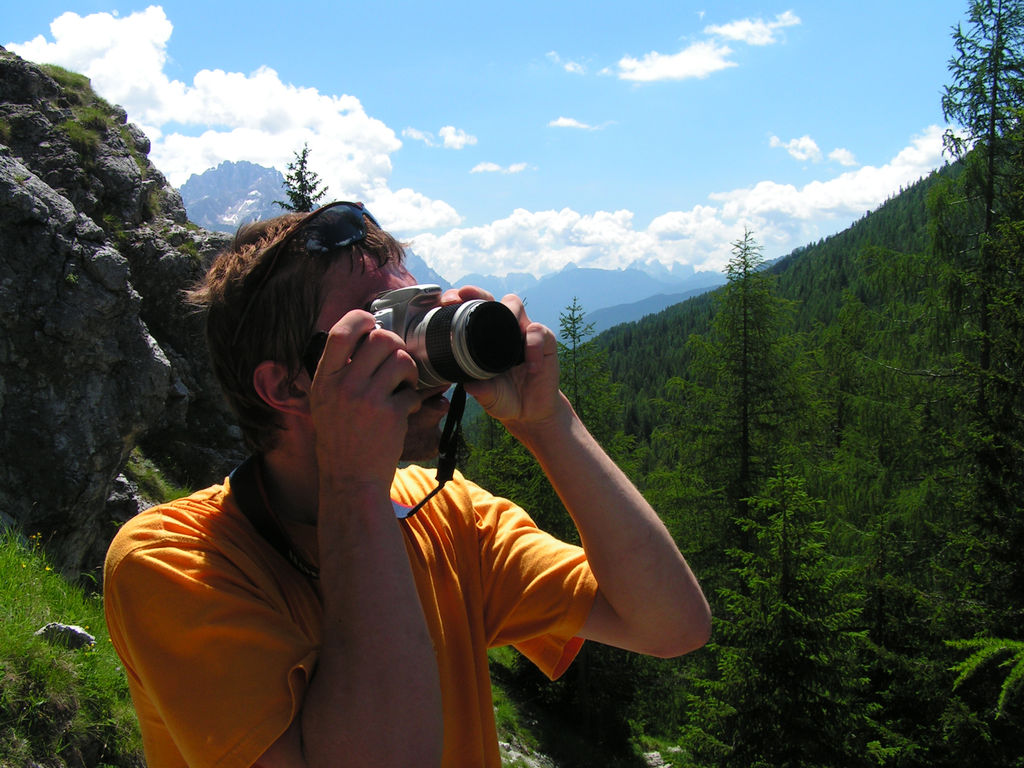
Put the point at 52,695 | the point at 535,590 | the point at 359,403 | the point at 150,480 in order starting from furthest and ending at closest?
1. the point at 150,480
2. the point at 52,695
3. the point at 535,590
4. the point at 359,403

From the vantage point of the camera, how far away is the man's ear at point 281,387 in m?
1.47

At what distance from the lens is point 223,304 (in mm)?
1559

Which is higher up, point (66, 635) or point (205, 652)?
point (205, 652)

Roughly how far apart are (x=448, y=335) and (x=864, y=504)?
1656 cm

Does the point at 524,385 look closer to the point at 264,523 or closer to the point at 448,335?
the point at 448,335

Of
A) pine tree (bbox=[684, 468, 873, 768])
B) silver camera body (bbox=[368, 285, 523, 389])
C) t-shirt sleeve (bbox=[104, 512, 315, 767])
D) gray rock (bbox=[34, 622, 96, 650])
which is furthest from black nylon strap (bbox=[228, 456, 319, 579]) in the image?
pine tree (bbox=[684, 468, 873, 768])

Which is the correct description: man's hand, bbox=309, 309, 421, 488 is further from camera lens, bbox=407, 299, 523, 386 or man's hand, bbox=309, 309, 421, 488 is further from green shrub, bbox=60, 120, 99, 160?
green shrub, bbox=60, 120, 99, 160

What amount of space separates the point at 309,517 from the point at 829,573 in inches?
299

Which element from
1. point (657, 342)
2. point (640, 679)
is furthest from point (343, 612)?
point (657, 342)

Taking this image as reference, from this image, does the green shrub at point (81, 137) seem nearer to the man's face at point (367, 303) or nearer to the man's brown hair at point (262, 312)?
the man's brown hair at point (262, 312)

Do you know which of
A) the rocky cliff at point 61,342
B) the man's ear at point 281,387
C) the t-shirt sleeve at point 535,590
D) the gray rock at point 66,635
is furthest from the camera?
the rocky cliff at point 61,342

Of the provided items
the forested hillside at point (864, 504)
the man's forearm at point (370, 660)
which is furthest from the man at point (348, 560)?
the forested hillside at point (864, 504)

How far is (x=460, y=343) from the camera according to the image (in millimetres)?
1414

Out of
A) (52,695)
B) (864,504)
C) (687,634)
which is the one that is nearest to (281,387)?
(687,634)
